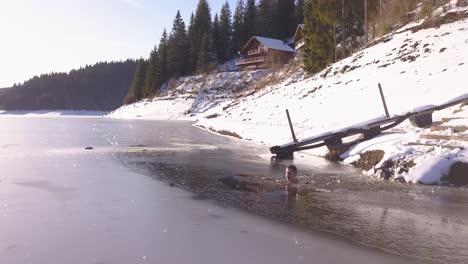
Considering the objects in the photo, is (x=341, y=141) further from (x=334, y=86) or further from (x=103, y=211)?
(x=334, y=86)

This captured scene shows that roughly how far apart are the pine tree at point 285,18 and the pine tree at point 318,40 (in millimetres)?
49721

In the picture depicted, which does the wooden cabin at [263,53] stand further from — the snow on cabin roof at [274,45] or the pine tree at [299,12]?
the pine tree at [299,12]

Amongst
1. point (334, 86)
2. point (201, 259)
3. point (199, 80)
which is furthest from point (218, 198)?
point (199, 80)

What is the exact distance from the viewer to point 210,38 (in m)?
95.4

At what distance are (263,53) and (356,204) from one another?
76.4m

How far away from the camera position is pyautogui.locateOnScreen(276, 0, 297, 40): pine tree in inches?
3784

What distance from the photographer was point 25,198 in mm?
8094

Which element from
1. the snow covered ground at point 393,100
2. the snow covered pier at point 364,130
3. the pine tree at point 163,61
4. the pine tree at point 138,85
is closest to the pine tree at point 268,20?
the pine tree at point 163,61

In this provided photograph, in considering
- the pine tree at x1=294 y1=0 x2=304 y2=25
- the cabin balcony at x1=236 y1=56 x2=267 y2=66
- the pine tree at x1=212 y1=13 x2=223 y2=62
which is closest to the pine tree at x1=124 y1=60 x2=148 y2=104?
the pine tree at x1=212 y1=13 x2=223 y2=62

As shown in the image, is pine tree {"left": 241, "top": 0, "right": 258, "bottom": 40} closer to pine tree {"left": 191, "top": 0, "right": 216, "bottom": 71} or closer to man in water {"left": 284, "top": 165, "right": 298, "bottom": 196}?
pine tree {"left": 191, "top": 0, "right": 216, "bottom": 71}

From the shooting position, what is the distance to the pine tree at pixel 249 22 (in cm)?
9881

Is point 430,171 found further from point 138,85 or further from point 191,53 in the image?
point 138,85

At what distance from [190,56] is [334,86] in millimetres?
69619

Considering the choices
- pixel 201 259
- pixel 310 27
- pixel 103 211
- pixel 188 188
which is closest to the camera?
pixel 201 259
